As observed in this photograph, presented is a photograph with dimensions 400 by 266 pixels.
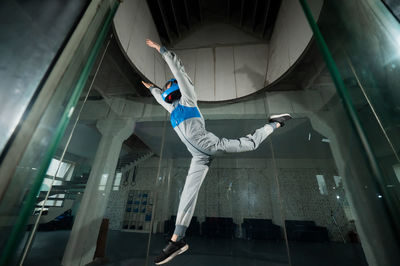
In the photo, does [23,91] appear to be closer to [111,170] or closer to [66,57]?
[66,57]

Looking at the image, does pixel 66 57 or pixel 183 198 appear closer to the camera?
pixel 66 57

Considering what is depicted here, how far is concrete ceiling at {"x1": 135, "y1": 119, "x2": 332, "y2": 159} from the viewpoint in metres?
3.44

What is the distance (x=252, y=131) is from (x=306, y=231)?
8.27ft

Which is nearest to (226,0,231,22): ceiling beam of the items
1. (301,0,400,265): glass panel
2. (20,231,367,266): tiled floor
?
(301,0,400,265): glass panel

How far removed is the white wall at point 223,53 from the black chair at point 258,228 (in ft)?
9.08

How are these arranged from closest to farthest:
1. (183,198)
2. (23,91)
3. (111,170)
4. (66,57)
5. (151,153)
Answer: (23,91)
(66,57)
(183,198)
(111,170)
(151,153)

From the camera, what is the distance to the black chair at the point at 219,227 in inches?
136

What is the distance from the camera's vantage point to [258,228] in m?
3.50

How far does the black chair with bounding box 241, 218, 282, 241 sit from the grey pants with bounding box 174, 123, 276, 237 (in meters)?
2.50

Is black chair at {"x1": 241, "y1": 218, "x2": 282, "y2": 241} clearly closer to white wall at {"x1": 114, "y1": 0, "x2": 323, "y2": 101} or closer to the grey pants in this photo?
the grey pants

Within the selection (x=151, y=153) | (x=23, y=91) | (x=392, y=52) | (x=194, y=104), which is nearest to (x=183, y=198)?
(x=194, y=104)

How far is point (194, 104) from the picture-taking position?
5.12ft

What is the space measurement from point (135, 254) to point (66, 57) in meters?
3.51

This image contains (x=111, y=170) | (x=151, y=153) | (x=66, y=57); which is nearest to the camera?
(x=66, y=57)
